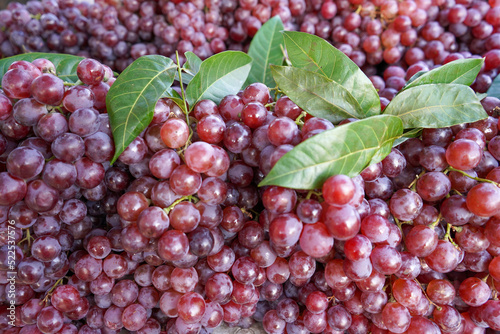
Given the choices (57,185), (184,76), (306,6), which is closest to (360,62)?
(306,6)

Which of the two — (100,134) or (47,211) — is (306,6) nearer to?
(100,134)

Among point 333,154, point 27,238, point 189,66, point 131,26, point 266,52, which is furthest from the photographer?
point 131,26

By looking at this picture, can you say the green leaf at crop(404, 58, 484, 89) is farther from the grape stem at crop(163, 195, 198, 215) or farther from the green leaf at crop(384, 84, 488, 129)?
the grape stem at crop(163, 195, 198, 215)

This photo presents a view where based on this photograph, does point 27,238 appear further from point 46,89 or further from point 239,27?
point 239,27

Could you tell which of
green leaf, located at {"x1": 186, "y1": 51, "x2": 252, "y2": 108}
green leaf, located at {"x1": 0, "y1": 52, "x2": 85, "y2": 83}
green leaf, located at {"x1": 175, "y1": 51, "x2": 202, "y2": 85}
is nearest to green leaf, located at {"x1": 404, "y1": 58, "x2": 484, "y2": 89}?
green leaf, located at {"x1": 186, "y1": 51, "x2": 252, "y2": 108}

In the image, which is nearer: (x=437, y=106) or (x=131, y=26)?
(x=437, y=106)

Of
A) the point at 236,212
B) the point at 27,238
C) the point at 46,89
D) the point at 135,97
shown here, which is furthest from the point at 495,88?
the point at 27,238

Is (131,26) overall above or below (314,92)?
below
